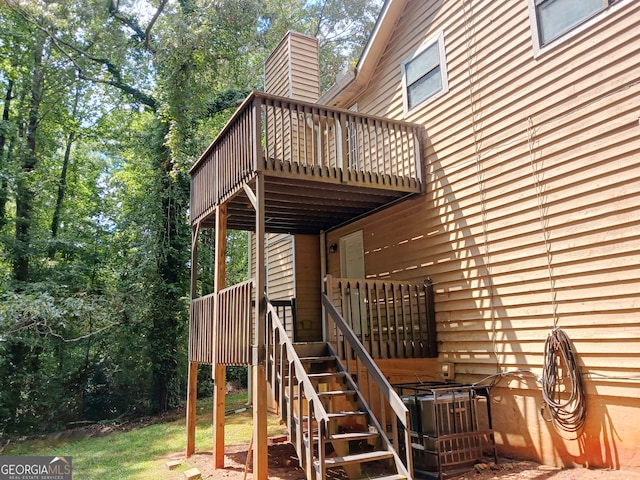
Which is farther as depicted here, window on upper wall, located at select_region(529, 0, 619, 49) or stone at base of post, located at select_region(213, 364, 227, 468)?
stone at base of post, located at select_region(213, 364, 227, 468)

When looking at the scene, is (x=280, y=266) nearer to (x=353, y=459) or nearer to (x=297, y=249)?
(x=297, y=249)

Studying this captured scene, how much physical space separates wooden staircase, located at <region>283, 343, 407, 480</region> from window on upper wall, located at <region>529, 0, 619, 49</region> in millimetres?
4998

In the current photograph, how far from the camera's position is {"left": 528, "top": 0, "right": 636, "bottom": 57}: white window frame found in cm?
509

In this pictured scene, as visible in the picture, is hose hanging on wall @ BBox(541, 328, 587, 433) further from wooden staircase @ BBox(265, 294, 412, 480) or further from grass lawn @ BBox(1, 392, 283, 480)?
grass lawn @ BBox(1, 392, 283, 480)

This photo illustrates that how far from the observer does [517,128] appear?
6.14m

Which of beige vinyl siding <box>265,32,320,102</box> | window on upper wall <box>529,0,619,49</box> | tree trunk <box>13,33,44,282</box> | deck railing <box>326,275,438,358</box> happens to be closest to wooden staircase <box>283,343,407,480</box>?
deck railing <box>326,275,438,358</box>

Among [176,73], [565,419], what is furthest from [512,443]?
[176,73]

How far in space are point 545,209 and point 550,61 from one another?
6.14ft

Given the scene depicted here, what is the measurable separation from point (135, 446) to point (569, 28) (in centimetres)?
1070

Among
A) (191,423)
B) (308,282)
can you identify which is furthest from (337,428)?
(308,282)

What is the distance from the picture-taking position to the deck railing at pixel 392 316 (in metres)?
6.62

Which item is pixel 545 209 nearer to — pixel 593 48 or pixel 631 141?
pixel 631 141

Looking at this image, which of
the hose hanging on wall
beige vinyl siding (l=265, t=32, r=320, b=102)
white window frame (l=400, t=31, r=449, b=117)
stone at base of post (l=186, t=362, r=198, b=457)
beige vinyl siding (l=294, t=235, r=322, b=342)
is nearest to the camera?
the hose hanging on wall

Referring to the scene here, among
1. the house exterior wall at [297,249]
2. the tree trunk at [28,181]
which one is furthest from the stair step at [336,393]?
the tree trunk at [28,181]
